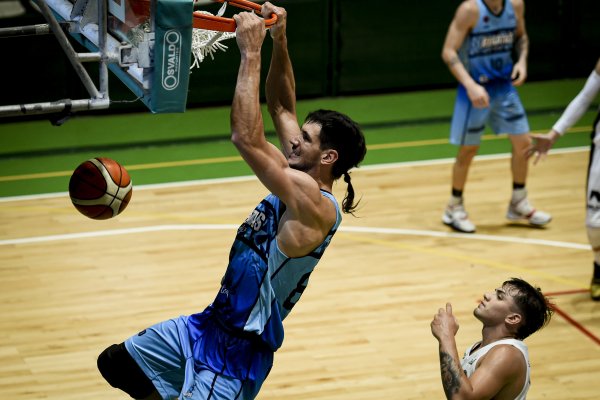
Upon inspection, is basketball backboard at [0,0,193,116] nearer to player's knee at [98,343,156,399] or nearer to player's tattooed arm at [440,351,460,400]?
player's knee at [98,343,156,399]

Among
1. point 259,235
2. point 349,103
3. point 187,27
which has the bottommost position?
point 349,103

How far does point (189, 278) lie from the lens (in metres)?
8.83

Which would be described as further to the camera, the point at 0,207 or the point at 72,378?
the point at 0,207

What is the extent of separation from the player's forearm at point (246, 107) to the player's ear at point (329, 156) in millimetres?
528

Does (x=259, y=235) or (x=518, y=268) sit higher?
(x=259, y=235)

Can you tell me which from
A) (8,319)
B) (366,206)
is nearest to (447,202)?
(366,206)

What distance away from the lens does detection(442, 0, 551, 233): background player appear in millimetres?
9812

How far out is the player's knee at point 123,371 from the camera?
5.61 meters

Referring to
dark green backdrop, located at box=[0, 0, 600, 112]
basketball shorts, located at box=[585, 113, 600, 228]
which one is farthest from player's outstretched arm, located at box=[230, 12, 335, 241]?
dark green backdrop, located at box=[0, 0, 600, 112]

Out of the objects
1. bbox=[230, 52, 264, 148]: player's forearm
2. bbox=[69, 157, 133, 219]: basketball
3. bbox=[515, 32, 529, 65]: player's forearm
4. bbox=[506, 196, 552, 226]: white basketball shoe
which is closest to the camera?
bbox=[230, 52, 264, 148]: player's forearm

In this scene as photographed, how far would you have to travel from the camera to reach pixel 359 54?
46.1 ft

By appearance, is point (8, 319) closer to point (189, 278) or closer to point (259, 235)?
point (189, 278)

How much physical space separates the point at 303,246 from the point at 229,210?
17.3ft

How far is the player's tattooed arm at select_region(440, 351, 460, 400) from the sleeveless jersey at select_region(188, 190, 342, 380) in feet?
2.55
